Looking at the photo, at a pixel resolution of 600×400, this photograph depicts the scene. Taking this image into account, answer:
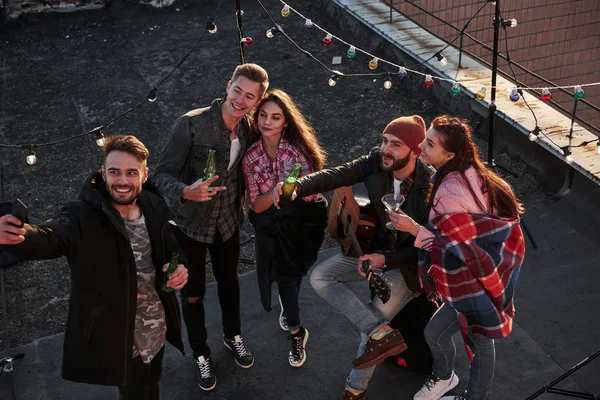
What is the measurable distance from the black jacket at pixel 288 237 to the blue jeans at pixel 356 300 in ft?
0.69

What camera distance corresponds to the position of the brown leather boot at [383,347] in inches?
158

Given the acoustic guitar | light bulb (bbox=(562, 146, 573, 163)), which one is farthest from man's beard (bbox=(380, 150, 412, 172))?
light bulb (bbox=(562, 146, 573, 163))

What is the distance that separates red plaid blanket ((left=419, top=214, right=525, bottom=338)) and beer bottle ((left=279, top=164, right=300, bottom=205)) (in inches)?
31.3

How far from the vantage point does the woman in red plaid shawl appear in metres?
3.69

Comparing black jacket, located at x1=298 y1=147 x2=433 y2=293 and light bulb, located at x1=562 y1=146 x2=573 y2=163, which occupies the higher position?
black jacket, located at x1=298 y1=147 x2=433 y2=293

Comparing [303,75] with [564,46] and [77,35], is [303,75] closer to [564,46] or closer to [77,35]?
[77,35]

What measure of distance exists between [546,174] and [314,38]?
12.7 ft

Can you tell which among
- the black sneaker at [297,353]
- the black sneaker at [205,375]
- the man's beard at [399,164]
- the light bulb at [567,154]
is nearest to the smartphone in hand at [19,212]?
the black sneaker at [205,375]

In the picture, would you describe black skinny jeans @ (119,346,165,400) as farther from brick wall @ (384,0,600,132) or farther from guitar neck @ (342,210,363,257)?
brick wall @ (384,0,600,132)

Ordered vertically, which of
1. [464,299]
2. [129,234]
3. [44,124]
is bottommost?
[44,124]

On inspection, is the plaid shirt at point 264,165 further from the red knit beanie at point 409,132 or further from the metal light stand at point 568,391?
the metal light stand at point 568,391

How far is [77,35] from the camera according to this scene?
31.1 ft


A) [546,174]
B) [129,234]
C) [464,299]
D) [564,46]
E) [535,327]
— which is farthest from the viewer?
[564,46]

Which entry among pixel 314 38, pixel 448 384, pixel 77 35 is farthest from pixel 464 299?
pixel 77 35
